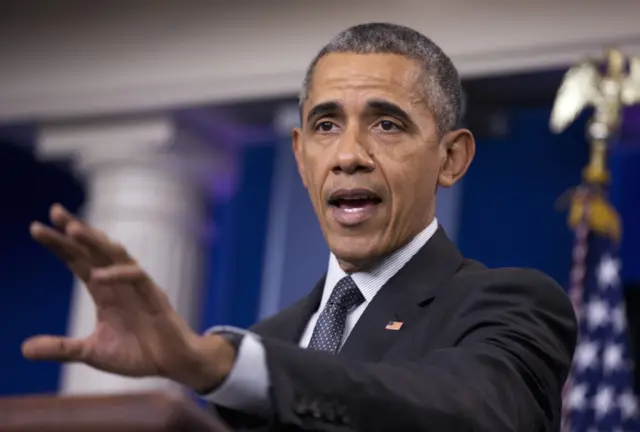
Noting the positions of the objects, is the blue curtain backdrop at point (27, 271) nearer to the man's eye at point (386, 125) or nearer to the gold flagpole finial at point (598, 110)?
the gold flagpole finial at point (598, 110)

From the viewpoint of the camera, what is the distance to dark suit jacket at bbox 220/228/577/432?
1515 mm

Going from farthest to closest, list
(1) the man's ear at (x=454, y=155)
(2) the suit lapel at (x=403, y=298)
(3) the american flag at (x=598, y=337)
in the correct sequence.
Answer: (3) the american flag at (x=598, y=337) < (1) the man's ear at (x=454, y=155) < (2) the suit lapel at (x=403, y=298)

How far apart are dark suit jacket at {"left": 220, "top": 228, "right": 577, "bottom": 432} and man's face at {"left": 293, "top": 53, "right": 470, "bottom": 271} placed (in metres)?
0.07

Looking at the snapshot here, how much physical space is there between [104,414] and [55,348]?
195 millimetres

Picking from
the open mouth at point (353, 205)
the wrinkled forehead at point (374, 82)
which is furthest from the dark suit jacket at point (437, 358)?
the wrinkled forehead at point (374, 82)

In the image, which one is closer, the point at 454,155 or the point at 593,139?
the point at 454,155

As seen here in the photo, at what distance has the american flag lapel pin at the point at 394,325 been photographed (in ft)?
6.24

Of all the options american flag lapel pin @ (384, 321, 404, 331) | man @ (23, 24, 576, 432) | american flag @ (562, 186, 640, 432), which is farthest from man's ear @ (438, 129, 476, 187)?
american flag @ (562, 186, 640, 432)

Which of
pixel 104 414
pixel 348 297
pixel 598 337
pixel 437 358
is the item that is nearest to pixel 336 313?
pixel 348 297

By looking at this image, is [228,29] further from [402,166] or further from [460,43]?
[402,166]

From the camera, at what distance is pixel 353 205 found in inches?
81.5

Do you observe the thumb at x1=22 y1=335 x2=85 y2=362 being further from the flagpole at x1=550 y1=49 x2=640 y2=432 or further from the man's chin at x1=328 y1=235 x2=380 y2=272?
the flagpole at x1=550 y1=49 x2=640 y2=432

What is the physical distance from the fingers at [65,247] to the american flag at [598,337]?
13.2ft

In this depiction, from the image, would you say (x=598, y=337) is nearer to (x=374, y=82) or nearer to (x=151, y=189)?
(x=151, y=189)
